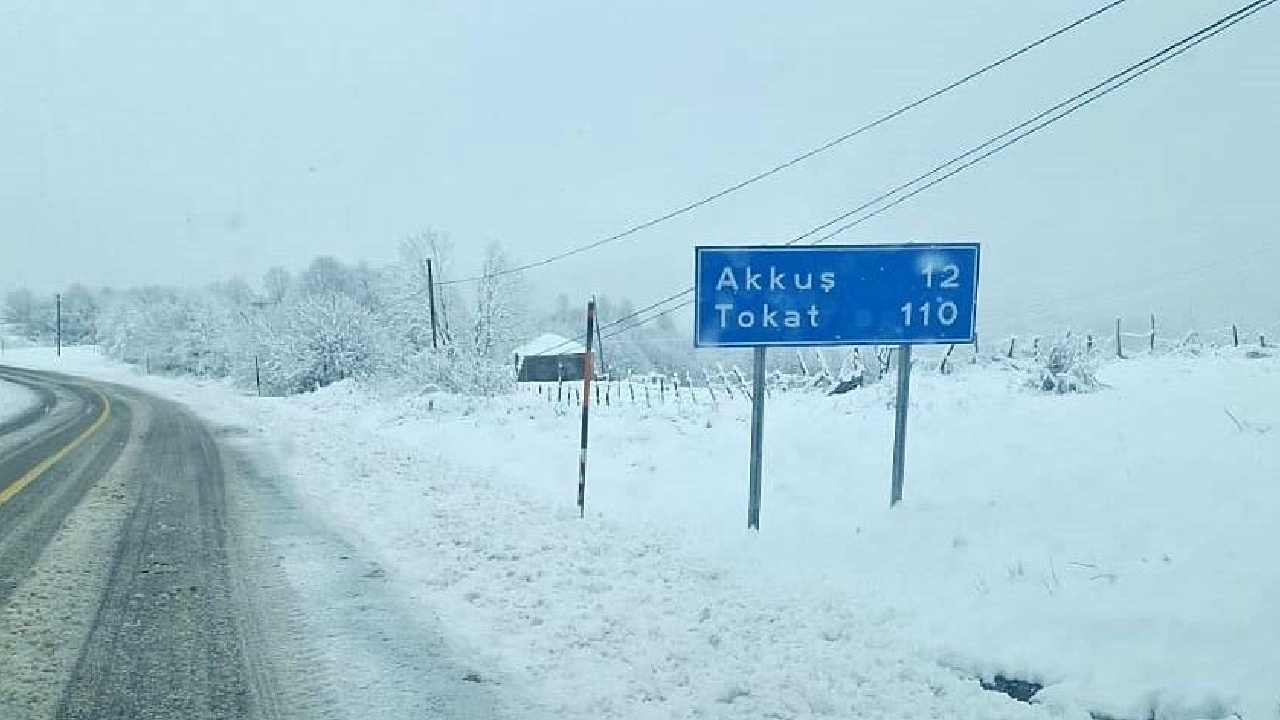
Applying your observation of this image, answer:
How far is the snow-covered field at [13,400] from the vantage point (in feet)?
81.3

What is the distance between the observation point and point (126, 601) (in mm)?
6230

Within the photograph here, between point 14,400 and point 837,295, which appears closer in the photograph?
point 837,295

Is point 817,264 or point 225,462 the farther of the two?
point 225,462

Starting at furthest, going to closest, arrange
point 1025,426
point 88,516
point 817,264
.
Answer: point 1025,426 < point 88,516 < point 817,264

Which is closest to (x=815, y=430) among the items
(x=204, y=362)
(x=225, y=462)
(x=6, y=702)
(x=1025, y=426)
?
(x=1025, y=426)

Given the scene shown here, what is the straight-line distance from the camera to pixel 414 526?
356 inches

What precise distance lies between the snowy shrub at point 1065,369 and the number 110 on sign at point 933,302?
7579mm

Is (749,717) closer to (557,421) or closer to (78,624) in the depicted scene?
(78,624)

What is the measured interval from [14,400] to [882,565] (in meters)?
32.5

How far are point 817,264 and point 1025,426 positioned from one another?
4.88 meters

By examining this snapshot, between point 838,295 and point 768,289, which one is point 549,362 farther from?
point 838,295

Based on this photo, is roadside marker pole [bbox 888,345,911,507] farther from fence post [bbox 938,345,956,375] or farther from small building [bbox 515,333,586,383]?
small building [bbox 515,333,586,383]

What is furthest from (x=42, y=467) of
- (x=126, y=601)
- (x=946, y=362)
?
(x=946, y=362)

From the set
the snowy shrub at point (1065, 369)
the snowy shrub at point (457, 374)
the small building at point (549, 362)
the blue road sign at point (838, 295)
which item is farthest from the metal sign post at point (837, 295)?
the small building at point (549, 362)
